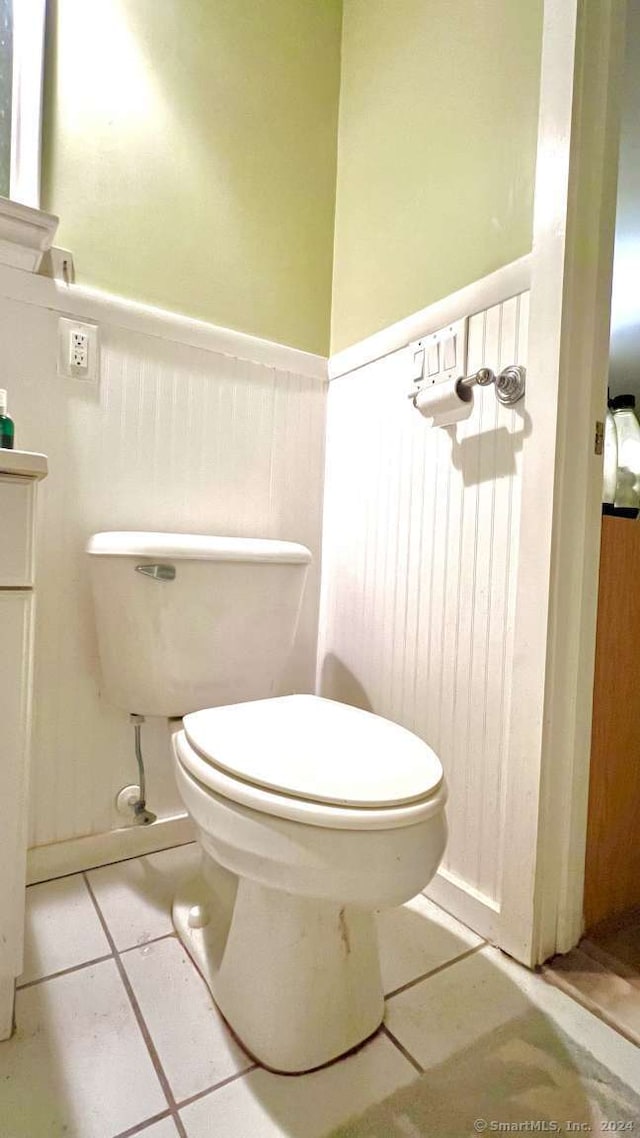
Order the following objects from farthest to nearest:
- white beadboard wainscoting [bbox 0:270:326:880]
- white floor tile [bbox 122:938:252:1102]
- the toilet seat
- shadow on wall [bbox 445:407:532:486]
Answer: white beadboard wainscoting [bbox 0:270:326:880]
shadow on wall [bbox 445:407:532:486]
white floor tile [bbox 122:938:252:1102]
the toilet seat

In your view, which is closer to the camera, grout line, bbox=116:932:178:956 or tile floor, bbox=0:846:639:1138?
tile floor, bbox=0:846:639:1138

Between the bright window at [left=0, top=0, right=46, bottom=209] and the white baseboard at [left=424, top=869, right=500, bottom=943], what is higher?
the bright window at [left=0, top=0, right=46, bottom=209]

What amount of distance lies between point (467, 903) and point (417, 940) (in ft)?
0.35

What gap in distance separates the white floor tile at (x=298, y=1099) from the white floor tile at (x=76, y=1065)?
0.20 ft

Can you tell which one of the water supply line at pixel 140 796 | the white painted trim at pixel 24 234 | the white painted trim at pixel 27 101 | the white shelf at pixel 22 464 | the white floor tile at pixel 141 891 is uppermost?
the white painted trim at pixel 27 101

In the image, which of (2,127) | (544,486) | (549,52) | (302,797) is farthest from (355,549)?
(2,127)

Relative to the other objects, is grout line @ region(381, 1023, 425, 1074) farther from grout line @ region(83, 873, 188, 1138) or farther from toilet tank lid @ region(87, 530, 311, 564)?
toilet tank lid @ region(87, 530, 311, 564)

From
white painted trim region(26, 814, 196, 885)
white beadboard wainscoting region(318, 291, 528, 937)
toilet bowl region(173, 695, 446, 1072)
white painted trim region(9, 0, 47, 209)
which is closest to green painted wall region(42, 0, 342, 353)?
white painted trim region(9, 0, 47, 209)

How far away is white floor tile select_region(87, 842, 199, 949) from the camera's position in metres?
0.83

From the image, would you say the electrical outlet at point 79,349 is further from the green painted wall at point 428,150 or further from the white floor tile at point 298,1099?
the white floor tile at point 298,1099

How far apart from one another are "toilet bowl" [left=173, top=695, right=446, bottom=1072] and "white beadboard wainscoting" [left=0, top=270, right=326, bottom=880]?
0.36 metres

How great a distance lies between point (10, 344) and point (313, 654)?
3.00ft

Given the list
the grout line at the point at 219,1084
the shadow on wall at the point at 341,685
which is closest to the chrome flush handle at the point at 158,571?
the shadow on wall at the point at 341,685

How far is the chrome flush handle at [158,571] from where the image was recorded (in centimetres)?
83
